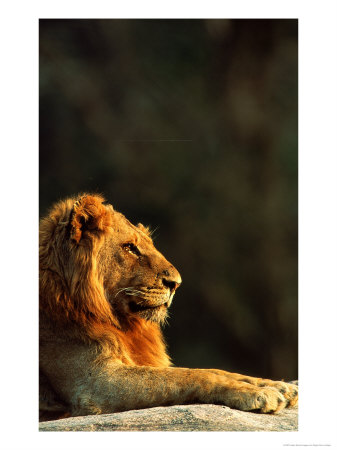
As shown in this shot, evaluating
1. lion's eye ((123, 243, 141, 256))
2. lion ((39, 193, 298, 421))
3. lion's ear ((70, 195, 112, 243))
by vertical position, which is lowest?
lion ((39, 193, 298, 421))

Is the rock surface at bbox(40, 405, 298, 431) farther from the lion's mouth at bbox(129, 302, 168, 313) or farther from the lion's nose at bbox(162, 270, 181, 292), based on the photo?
the lion's nose at bbox(162, 270, 181, 292)

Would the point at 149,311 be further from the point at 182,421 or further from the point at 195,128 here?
the point at 195,128

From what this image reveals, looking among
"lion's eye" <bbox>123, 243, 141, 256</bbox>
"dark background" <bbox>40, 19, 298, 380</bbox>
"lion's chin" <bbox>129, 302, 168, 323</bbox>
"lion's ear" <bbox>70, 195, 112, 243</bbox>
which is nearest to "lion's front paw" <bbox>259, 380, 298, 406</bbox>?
"dark background" <bbox>40, 19, 298, 380</bbox>

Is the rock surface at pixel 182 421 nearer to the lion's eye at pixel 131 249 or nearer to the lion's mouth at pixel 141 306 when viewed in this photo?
the lion's mouth at pixel 141 306

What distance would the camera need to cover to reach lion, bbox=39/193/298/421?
4543 millimetres

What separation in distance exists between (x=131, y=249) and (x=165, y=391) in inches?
35.9

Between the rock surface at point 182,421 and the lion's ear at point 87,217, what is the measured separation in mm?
1071

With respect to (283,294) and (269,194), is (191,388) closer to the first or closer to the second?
(283,294)

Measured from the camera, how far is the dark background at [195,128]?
5.14m

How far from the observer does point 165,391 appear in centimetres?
454

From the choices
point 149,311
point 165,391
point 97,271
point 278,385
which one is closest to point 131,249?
point 97,271

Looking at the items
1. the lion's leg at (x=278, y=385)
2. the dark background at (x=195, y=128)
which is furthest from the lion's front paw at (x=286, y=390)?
the dark background at (x=195, y=128)

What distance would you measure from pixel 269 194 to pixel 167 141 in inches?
28.9

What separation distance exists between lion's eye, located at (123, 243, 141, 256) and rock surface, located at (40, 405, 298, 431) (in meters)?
0.98
